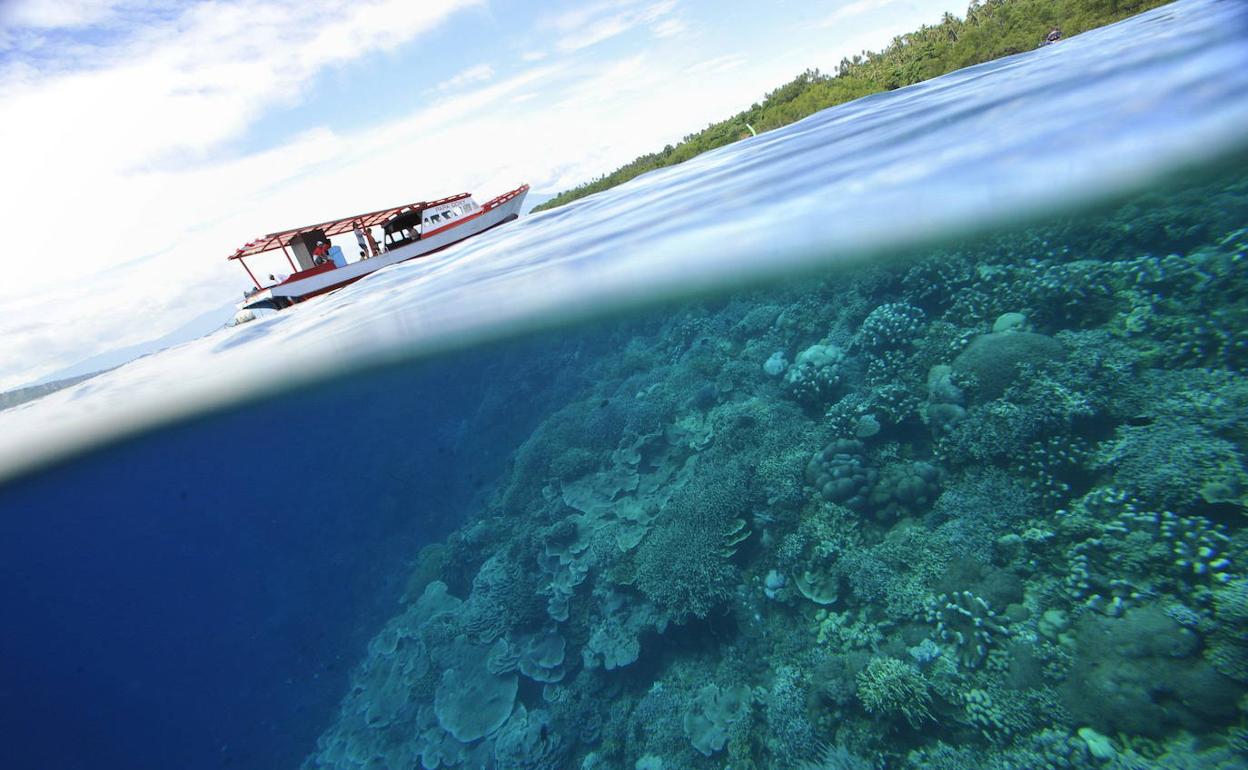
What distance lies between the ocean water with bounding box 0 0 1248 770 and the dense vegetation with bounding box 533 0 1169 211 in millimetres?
8056

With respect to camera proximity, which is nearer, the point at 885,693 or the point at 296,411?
the point at 885,693

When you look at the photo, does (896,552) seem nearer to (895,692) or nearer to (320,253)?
(895,692)

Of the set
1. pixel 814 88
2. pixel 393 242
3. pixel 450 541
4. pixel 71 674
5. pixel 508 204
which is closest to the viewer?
pixel 450 541

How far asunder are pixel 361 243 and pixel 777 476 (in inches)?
635

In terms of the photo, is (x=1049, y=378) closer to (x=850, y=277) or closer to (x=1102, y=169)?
(x=1102, y=169)

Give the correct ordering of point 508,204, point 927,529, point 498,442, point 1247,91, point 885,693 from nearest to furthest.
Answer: point 885,693 < point 927,529 < point 1247,91 < point 498,442 < point 508,204

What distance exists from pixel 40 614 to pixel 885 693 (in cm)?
2350

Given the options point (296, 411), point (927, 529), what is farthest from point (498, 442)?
point (927, 529)

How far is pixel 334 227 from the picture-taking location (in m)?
16.9

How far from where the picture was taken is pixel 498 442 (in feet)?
42.3

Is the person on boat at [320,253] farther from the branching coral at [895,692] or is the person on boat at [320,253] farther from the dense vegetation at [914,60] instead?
the branching coral at [895,692]

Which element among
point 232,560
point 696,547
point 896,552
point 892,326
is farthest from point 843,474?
point 232,560

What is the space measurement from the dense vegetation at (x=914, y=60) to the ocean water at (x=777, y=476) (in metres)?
8.06

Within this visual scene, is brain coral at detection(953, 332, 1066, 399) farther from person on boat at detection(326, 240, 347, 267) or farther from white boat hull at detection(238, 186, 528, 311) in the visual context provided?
person on boat at detection(326, 240, 347, 267)
